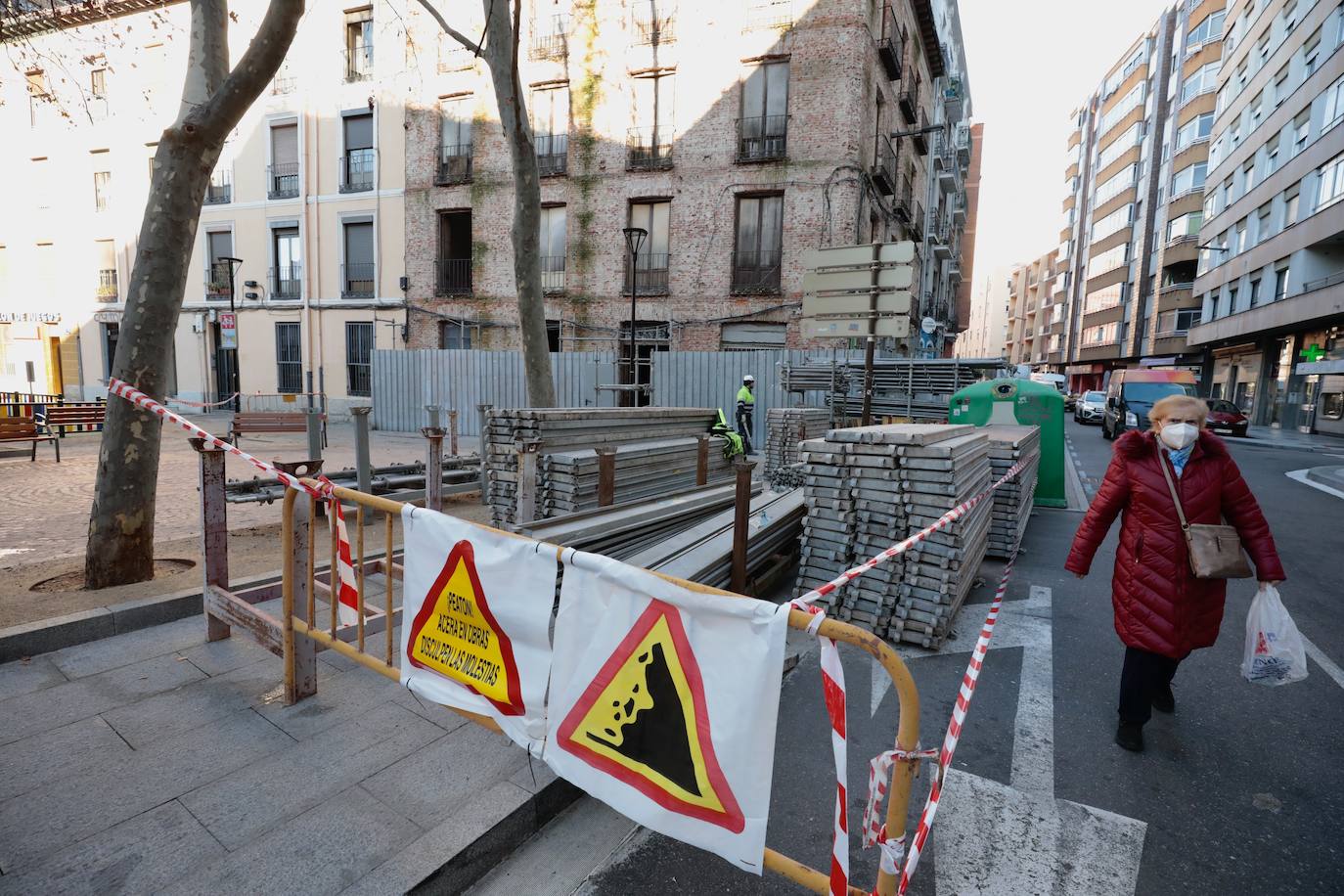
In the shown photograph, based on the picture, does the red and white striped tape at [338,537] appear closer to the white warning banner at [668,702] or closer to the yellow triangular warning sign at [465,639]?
the yellow triangular warning sign at [465,639]

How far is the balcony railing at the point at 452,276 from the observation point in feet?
76.4

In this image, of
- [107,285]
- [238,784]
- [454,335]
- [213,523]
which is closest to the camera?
[238,784]

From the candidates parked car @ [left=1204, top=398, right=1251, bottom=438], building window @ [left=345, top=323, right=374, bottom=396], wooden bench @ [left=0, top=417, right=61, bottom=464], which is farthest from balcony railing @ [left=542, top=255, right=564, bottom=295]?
parked car @ [left=1204, top=398, right=1251, bottom=438]

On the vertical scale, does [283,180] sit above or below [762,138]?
below

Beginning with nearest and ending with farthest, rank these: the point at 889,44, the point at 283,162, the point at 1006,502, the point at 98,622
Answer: the point at 98,622 < the point at 1006,502 < the point at 889,44 < the point at 283,162

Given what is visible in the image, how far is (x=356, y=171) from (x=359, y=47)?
4.54 metres

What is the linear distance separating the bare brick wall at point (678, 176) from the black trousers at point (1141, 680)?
16924 millimetres

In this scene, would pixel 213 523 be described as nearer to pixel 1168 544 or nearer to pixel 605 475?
pixel 605 475

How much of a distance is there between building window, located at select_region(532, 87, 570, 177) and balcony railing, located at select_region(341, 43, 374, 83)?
7157 millimetres

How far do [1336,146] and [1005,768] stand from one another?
32338 mm

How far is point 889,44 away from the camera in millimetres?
20156

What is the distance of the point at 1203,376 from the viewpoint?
3972 centimetres

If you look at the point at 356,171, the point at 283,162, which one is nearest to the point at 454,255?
the point at 356,171

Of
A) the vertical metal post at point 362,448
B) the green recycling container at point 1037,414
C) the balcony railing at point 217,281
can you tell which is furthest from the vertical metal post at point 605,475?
the balcony railing at point 217,281
